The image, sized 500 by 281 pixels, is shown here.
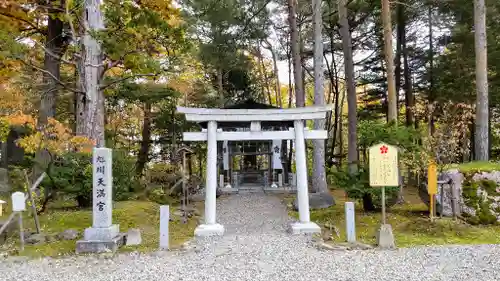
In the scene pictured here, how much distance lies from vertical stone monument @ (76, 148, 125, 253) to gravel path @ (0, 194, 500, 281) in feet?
1.36

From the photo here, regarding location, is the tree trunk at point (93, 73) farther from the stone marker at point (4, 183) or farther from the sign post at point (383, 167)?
the sign post at point (383, 167)

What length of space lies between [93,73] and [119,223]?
3.70m

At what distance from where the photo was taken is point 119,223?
8.56 metres

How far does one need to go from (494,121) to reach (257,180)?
34.6ft

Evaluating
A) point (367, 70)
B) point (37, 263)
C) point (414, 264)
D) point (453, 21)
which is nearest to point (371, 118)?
point (367, 70)

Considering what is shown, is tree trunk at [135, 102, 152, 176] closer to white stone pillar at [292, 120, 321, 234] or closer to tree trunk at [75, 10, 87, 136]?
tree trunk at [75, 10, 87, 136]

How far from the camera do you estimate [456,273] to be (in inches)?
197

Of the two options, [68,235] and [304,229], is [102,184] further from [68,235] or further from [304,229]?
[304,229]

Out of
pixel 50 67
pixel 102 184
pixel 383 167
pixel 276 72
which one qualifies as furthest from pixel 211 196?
pixel 276 72

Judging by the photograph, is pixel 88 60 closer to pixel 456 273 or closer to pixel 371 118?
pixel 456 273

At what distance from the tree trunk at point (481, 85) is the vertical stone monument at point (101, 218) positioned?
333 inches

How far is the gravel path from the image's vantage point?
5.04 meters

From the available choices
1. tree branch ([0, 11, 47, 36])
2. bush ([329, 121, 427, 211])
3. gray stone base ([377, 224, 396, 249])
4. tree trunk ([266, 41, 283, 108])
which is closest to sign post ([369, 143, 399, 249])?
gray stone base ([377, 224, 396, 249])

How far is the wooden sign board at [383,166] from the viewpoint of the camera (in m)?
6.99
